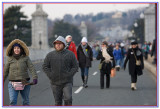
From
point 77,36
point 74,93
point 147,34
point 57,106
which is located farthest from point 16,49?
point 77,36

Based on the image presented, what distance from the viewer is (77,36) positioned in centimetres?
10612

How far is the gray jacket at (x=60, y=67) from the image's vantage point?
296 inches

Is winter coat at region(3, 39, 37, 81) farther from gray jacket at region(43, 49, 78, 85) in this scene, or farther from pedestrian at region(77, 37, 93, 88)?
pedestrian at region(77, 37, 93, 88)

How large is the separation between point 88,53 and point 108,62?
850 millimetres

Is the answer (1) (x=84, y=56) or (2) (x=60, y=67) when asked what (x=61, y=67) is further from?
(1) (x=84, y=56)

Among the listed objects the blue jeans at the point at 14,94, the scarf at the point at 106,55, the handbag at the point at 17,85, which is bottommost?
the blue jeans at the point at 14,94

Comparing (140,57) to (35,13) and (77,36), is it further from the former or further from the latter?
(77,36)

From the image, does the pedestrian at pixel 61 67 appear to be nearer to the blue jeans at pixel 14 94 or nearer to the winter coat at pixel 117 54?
the blue jeans at pixel 14 94

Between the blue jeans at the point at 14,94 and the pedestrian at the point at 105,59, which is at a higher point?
the pedestrian at the point at 105,59

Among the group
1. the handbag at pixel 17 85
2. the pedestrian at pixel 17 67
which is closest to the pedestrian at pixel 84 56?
the pedestrian at pixel 17 67

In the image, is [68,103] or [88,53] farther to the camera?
[88,53]

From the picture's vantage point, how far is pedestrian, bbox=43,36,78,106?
752 centimetres

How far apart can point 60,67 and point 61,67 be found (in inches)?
0.8

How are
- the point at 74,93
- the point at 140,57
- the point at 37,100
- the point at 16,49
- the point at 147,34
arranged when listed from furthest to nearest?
the point at 147,34 < the point at 140,57 < the point at 74,93 < the point at 37,100 < the point at 16,49
